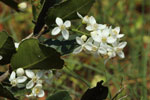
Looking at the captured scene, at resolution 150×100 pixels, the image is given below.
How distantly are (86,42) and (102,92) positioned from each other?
0.16 metres

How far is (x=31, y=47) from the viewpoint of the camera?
0.80 metres

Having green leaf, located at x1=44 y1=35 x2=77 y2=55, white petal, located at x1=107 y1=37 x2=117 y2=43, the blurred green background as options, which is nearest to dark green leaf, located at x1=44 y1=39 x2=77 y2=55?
green leaf, located at x1=44 y1=35 x2=77 y2=55

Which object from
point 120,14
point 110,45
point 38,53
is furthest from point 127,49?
point 38,53

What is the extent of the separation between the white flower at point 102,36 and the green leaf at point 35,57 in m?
0.12

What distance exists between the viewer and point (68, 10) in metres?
0.85

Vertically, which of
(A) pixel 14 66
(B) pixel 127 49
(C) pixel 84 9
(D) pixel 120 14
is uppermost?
(C) pixel 84 9

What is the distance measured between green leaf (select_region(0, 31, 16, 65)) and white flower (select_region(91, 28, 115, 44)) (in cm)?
24

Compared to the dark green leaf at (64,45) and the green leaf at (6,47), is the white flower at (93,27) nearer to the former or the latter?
the dark green leaf at (64,45)

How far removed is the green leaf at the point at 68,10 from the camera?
2.75 ft

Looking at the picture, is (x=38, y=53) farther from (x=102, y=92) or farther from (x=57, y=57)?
(x=102, y=92)

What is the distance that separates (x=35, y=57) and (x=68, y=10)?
171mm

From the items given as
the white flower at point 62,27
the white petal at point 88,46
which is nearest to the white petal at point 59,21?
the white flower at point 62,27

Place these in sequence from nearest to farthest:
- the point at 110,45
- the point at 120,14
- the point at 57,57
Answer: the point at 57,57, the point at 110,45, the point at 120,14

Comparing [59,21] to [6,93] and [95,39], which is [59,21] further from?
[6,93]
